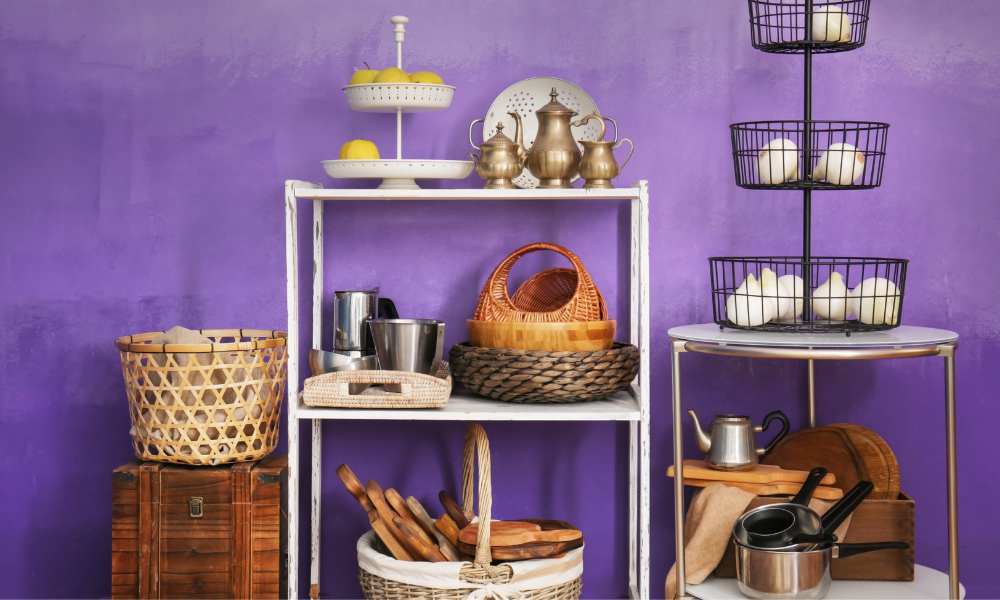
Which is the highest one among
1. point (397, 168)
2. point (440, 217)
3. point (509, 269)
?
point (397, 168)

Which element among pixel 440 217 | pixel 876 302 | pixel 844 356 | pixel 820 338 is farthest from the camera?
pixel 440 217

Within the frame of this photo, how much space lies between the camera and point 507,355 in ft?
9.34

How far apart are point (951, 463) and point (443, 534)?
128cm

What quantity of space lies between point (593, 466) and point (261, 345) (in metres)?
1.07

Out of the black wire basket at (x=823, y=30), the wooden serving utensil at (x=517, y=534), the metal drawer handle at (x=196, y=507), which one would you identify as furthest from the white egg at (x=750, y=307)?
the metal drawer handle at (x=196, y=507)

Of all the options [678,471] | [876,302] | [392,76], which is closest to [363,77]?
[392,76]

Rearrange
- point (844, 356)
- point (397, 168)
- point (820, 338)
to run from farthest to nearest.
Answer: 1. point (397, 168)
2. point (820, 338)
3. point (844, 356)

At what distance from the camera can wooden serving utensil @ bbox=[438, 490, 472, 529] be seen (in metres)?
3.04

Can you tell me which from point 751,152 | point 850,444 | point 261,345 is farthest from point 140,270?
point 850,444

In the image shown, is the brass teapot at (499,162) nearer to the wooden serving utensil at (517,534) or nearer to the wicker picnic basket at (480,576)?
the wicker picnic basket at (480,576)

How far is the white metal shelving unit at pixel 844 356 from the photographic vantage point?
2.51 m

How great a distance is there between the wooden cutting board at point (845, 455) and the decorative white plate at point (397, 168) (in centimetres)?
119

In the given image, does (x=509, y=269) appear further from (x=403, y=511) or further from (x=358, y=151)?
(x=403, y=511)

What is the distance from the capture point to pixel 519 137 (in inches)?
122
